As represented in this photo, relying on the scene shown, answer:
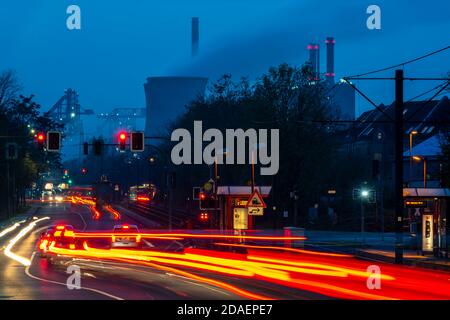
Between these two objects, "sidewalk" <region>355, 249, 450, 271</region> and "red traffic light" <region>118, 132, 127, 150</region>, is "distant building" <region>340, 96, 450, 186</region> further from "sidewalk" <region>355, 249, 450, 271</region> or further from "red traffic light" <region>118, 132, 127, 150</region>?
"sidewalk" <region>355, 249, 450, 271</region>

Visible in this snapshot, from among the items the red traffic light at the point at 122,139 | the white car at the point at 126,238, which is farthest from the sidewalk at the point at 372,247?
the red traffic light at the point at 122,139

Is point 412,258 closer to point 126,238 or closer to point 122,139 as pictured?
point 126,238

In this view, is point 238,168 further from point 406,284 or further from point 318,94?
point 406,284

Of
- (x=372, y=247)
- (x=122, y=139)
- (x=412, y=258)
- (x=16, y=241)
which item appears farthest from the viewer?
(x=16, y=241)

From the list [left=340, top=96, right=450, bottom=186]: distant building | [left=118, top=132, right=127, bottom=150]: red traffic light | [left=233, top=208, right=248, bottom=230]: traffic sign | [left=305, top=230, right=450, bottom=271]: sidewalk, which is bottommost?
[left=305, top=230, right=450, bottom=271]: sidewalk

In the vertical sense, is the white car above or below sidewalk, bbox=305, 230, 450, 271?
above

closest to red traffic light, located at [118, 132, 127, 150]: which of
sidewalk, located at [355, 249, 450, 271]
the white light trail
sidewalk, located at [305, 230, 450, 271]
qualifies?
the white light trail

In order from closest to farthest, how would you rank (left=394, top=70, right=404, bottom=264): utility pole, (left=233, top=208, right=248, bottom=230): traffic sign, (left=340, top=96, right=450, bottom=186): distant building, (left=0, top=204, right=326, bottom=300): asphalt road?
(left=0, top=204, right=326, bottom=300): asphalt road, (left=394, top=70, right=404, bottom=264): utility pole, (left=233, top=208, right=248, bottom=230): traffic sign, (left=340, top=96, right=450, bottom=186): distant building

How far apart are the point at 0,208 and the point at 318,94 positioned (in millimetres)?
51091

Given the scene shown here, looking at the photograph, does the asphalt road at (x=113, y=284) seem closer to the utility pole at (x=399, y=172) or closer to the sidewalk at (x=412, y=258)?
the utility pole at (x=399, y=172)

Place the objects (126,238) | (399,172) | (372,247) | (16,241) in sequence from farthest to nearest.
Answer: (16,241) → (126,238) → (372,247) → (399,172)

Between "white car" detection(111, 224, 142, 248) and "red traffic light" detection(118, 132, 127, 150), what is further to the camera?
"white car" detection(111, 224, 142, 248)

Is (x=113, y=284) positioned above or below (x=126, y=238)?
below

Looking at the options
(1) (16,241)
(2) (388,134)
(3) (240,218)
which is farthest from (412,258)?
(2) (388,134)
